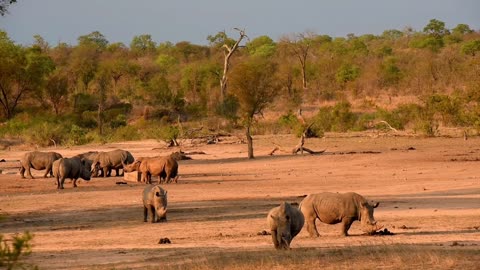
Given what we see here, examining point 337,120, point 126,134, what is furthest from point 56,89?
point 337,120

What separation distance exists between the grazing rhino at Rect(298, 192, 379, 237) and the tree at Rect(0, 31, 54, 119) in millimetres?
57132

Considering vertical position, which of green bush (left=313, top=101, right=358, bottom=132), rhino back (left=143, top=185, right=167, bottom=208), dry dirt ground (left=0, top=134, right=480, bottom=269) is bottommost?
dry dirt ground (left=0, top=134, right=480, bottom=269)

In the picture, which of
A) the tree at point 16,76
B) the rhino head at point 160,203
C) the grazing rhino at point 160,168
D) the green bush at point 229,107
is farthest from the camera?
the tree at point 16,76

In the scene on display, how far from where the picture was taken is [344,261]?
46.3ft

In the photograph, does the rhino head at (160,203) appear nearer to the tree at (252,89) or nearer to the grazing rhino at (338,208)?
the grazing rhino at (338,208)

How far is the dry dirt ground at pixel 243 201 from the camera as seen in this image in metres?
17.1

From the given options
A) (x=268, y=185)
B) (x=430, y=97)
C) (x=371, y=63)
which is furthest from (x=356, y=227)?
(x=371, y=63)

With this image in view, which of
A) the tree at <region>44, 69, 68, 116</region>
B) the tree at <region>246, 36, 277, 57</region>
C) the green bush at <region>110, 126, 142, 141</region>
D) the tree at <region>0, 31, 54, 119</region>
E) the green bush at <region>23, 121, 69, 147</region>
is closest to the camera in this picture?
the green bush at <region>23, 121, 69, 147</region>

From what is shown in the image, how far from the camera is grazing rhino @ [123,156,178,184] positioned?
33.0 metres

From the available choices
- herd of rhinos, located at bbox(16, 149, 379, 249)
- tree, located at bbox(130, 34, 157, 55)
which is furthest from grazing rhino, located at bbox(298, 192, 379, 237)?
tree, located at bbox(130, 34, 157, 55)

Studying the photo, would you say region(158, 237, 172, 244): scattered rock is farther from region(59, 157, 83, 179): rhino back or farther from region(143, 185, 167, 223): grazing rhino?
region(59, 157, 83, 179): rhino back

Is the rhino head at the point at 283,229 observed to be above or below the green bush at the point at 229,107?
below

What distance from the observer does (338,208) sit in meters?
18.2

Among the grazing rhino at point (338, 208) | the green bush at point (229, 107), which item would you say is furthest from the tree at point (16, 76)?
the grazing rhino at point (338, 208)
